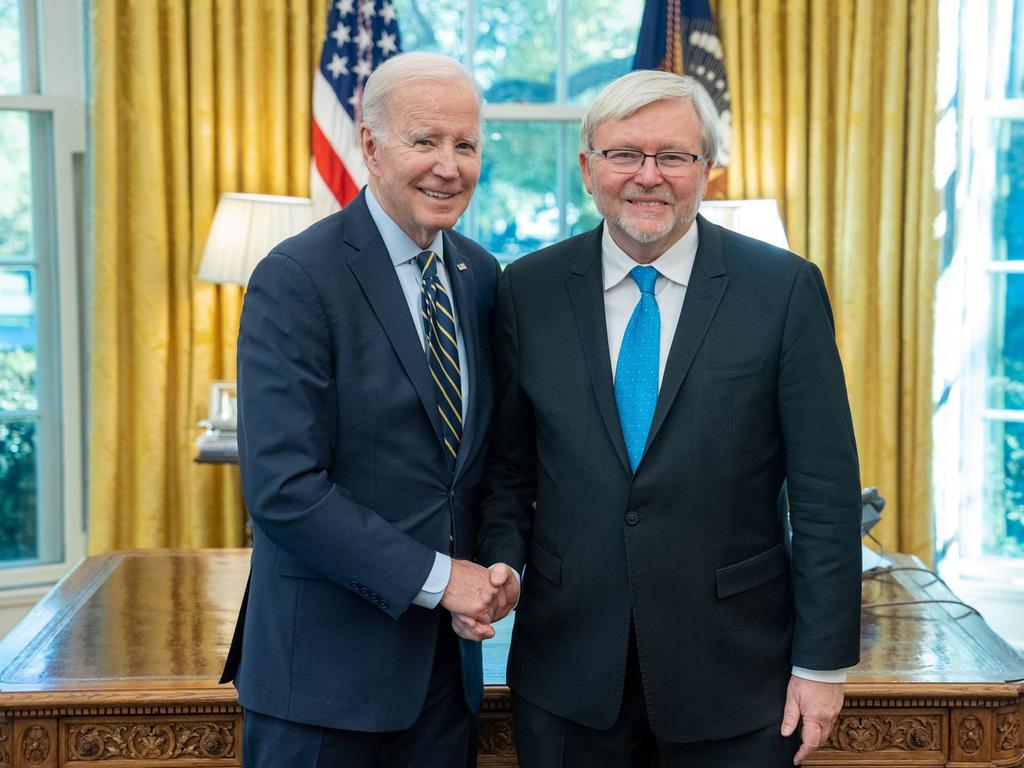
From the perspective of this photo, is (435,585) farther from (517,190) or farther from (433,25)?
(433,25)

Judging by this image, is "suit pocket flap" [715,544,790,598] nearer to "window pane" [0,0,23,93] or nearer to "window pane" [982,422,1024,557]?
"window pane" [982,422,1024,557]

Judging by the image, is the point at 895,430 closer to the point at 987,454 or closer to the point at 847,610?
the point at 987,454

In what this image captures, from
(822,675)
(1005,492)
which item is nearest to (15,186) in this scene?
(822,675)

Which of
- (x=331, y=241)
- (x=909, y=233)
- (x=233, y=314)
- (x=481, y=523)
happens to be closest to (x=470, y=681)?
(x=481, y=523)

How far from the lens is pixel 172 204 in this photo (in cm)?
410

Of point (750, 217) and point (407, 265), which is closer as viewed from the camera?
point (407, 265)

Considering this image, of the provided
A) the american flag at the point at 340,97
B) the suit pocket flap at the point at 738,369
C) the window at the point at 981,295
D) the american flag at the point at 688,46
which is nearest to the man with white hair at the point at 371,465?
the suit pocket flap at the point at 738,369

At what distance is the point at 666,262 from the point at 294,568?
717 millimetres

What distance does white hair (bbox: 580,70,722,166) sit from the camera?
65.8 inches

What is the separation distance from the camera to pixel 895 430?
165 inches

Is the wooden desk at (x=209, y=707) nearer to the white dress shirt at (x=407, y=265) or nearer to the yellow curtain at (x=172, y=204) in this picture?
the white dress shirt at (x=407, y=265)

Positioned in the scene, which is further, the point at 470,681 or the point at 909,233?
the point at 909,233

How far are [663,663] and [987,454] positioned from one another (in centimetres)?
308

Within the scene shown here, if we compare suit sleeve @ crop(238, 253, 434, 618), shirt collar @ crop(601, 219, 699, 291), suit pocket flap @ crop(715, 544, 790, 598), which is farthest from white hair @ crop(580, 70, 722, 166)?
suit pocket flap @ crop(715, 544, 790, 598)
